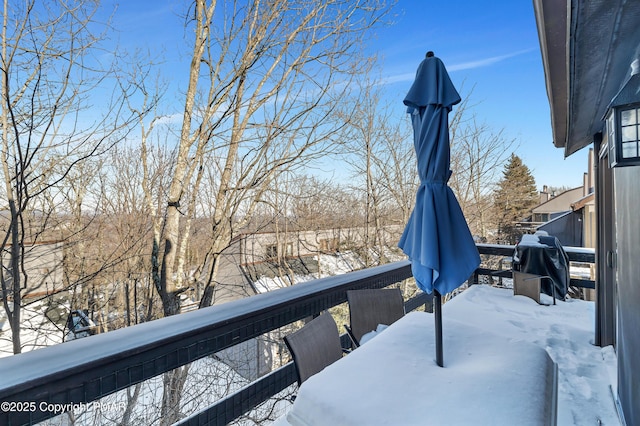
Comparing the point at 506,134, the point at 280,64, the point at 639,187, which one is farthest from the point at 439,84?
the point at 506,134

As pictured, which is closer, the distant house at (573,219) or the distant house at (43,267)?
the distant house at (43,267)

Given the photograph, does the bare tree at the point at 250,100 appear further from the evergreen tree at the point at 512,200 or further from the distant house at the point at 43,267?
the evergreen tree at the point at 512,200

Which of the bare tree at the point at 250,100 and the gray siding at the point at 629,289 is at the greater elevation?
the bare tree at the point at 250,100

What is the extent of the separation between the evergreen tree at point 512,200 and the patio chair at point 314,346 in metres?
15.3

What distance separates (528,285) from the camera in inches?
189

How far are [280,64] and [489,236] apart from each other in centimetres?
1266

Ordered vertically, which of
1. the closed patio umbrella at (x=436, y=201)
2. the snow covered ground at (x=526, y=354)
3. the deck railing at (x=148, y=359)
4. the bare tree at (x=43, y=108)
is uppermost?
the bare tree at (x=43, y=108)

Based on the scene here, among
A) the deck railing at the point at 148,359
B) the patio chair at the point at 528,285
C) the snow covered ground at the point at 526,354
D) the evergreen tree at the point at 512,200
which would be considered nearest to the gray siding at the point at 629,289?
the snow covered ground at the point at 526,354

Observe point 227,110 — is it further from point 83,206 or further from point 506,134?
point 506,134

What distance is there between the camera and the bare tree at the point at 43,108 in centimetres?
409

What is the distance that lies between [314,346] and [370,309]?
35.2 inches

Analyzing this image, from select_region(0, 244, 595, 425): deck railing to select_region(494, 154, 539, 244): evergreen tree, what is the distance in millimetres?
15479

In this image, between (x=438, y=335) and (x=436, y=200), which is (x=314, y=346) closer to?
(x=438, y=335)

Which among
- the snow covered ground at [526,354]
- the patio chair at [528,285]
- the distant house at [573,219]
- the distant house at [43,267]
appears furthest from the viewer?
the distant house at [573,219]
